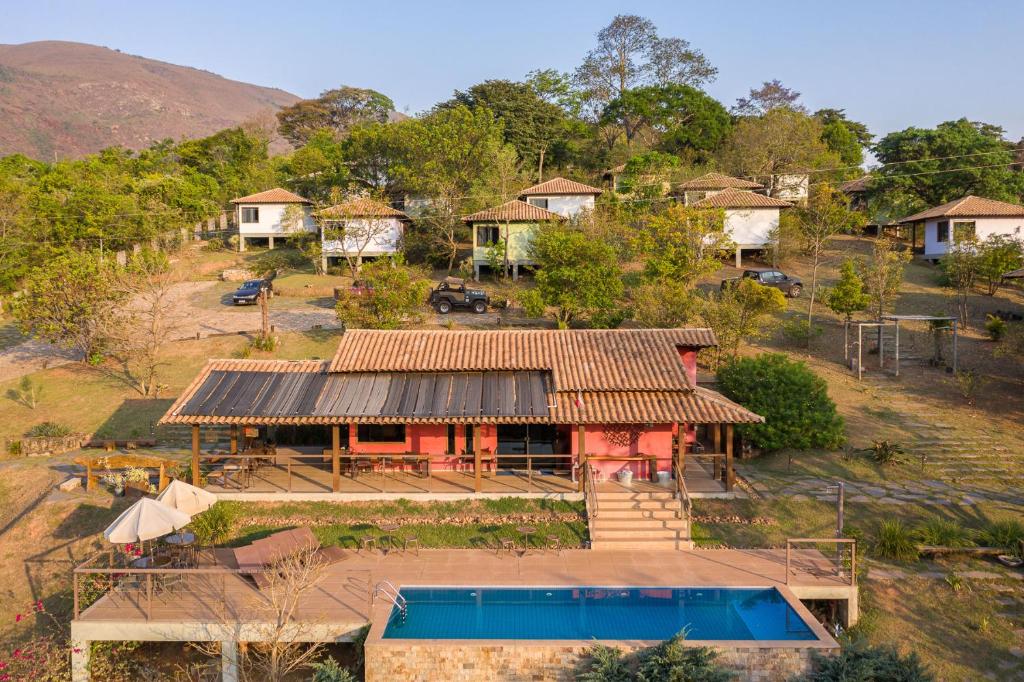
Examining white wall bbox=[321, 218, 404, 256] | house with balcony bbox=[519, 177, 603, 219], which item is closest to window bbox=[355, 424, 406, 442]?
white wall bbox=[321, 218, 404, 256]

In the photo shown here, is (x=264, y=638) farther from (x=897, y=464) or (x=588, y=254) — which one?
(x=588, y=254)

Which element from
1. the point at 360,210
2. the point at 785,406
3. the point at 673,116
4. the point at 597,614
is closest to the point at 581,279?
the point at 785,406

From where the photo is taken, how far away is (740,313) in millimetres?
29094

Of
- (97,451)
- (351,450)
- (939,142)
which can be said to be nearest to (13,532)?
(97,451)

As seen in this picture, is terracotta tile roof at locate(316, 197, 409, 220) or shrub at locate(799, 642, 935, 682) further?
terracotta tile roof at locate(316, 197, 409, 220)

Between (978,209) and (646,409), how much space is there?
34.2 m

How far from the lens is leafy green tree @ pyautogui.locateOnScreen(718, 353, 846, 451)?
72.6 feet

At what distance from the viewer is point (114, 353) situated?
103 ft

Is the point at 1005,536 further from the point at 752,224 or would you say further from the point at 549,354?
the point at 752,224

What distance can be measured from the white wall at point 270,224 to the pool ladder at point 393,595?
42548 mm

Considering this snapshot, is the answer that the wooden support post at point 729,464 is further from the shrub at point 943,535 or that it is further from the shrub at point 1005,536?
the shrub at point 1005,536

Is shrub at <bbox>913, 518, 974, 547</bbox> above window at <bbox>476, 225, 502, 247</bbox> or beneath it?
beneath

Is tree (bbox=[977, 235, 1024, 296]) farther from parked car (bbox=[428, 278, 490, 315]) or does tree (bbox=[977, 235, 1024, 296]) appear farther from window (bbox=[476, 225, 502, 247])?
window (bbox=[476, 225, 502, 247])

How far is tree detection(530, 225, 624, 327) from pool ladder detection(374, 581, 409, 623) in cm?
1907
